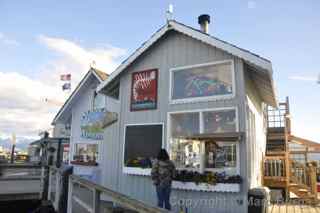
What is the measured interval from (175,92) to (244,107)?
2.18 metres

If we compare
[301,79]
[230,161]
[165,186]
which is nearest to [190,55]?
[230,161]

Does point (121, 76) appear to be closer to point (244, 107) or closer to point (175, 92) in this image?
point (175, 92)

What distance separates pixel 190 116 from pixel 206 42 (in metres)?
2.14

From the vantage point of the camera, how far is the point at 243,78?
7059 mm

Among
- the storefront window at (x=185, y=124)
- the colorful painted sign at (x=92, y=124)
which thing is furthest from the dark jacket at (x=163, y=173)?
the colorful painted sign at (x=92, y=124)

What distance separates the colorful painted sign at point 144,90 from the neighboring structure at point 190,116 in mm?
33

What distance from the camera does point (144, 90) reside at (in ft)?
28.7

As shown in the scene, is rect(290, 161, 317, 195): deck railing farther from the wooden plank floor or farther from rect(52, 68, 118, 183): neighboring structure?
rect(52, 68, 118, 183): neighboring structure

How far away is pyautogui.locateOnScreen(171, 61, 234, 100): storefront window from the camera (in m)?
Result: 7.32

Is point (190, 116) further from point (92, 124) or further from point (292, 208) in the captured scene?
point (92, 124)

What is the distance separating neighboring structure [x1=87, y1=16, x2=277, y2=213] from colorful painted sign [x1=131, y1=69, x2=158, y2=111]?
3 cm

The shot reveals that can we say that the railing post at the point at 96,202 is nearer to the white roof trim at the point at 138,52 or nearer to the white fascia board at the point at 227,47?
the white fascia board at the point at 227,47

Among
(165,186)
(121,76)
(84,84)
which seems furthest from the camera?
(84,84)

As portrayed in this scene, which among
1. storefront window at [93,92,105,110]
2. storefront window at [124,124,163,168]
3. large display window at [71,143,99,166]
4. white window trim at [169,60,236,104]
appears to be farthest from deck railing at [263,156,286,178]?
storefront window at [93,92,105,110]
